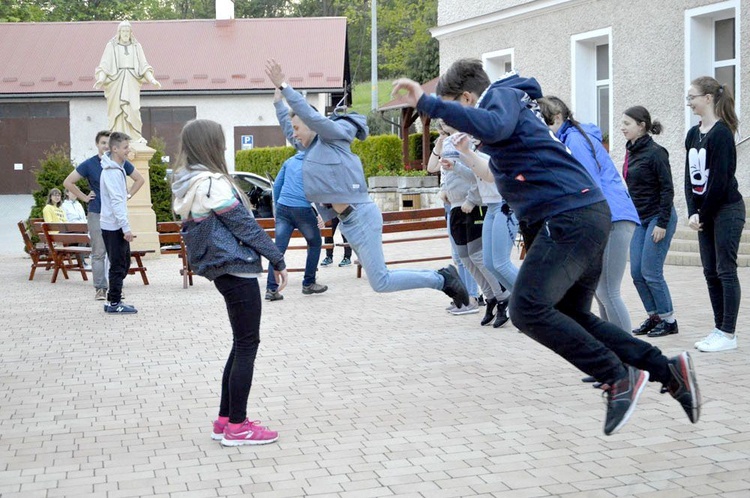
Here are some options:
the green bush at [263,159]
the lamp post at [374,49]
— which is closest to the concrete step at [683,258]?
the green bush at [263,159]

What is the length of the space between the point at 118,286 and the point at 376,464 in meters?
6.47

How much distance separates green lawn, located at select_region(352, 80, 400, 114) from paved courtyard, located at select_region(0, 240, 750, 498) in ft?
196

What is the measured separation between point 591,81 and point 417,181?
25.7ft

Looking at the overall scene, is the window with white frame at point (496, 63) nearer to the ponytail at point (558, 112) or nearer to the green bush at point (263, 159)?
the green bush at point (263, 159)

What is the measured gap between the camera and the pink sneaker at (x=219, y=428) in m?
5.37

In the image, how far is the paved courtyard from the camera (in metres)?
4.58

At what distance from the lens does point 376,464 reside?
4.85m

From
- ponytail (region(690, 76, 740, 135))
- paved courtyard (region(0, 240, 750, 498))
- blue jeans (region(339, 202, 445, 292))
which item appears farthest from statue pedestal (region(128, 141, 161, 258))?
ponytail (region(690, 76, 740, 135))

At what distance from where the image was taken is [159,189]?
1998cm

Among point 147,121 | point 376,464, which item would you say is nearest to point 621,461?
point 376,464

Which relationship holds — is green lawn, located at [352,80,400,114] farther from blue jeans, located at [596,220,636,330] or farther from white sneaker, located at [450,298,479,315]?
blue jeans, located at [596,220,636,330]

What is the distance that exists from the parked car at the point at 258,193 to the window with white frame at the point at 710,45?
33.2 feet

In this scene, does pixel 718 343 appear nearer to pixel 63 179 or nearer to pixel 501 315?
pixel 501 315

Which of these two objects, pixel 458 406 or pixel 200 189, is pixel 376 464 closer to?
pixel 458 406
